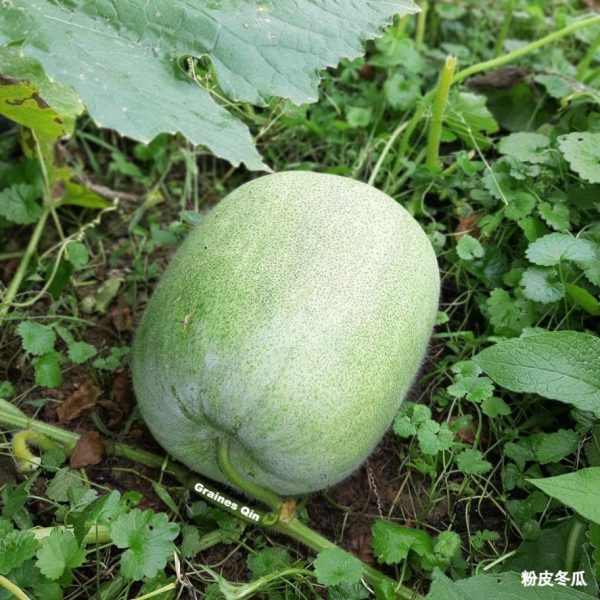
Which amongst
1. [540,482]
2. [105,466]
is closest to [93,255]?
[105,466]

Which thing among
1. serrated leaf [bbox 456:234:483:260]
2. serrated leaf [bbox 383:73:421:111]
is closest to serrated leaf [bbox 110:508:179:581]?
serrated leaf [bbox 456:234:483:260]

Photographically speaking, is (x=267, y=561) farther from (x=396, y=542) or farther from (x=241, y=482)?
(x=396, y=542)

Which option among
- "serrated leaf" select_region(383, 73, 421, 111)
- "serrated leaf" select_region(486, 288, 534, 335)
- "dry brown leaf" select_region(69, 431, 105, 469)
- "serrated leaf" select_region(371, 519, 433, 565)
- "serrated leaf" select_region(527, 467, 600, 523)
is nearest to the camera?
"serrated leaf" select_region(527, 467, 600, 523)

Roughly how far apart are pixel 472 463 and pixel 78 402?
110 centimetres

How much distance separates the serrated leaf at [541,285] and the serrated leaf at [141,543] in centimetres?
112

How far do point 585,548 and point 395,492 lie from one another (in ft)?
Result: 1.73

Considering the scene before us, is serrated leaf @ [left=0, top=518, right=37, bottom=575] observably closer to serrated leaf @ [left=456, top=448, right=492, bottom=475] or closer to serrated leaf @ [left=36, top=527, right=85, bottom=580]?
serrated leaf @ [left=36, top=527, right=85, bottom=580]

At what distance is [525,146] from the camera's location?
7.90 ft

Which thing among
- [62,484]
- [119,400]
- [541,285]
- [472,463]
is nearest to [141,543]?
[62,484]

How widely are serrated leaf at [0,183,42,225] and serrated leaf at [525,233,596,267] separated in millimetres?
1509

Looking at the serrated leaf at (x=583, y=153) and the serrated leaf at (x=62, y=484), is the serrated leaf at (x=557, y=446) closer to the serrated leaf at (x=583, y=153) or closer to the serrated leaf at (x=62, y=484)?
the serrated leaf at (x=583, y=153)

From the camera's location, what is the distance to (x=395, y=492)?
2.04 metres

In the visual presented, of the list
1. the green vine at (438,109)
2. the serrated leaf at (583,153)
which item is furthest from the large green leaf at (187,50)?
the serrated leaf at (583,153)

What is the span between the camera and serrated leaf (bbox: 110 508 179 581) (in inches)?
62.4
